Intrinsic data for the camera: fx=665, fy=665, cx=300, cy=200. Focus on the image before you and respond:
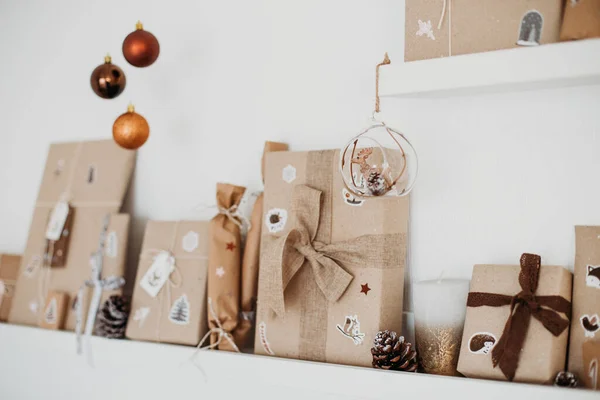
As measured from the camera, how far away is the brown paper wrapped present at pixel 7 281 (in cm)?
177

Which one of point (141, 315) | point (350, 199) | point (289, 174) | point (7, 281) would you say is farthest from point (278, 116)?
point (7, 281)

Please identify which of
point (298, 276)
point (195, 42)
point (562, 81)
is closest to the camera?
point (562, 81)

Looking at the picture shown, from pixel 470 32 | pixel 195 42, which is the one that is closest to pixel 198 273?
pixel 195 42

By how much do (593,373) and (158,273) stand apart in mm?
911

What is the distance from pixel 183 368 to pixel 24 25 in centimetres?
116

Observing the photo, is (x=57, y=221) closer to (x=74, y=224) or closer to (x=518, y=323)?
(x=74, y=224)

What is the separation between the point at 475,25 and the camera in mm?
1126

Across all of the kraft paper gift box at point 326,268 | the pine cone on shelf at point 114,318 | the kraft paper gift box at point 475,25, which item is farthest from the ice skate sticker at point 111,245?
the kraft paper gift box at point 475,25

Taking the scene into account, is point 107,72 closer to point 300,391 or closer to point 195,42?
point 195,42

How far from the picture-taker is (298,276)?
4.31ft

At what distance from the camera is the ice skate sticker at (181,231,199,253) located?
1483 millimetres

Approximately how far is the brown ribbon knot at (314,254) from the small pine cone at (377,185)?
11cm

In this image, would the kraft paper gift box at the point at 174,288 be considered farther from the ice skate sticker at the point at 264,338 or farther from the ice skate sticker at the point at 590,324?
the ice skate sticker at the point at 590,324

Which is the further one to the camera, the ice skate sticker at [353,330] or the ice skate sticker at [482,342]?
the ice skate sticker at [353,330]
